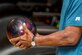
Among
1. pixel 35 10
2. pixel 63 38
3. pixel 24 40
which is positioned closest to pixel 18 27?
pixel 24 40

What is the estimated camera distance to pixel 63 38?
144cm

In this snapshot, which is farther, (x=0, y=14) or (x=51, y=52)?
(x=0, y=14)

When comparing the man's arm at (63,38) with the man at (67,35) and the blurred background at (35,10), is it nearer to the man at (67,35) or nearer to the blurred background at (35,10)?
the man at (67,35)

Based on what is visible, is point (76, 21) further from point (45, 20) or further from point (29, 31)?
point (45, 20)

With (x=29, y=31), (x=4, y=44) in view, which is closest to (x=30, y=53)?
(x=4, y=44)

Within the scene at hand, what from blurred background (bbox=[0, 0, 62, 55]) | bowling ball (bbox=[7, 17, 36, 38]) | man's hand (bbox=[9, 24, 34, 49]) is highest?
Answer: bowling ball (bbox=[7, 17, 36, 38])

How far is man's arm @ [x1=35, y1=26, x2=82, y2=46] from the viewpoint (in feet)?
4.72

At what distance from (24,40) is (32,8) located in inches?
131

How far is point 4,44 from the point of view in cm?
312

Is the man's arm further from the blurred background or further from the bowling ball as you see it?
the blurred background

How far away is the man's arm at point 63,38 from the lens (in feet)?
4.72

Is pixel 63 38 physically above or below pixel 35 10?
above

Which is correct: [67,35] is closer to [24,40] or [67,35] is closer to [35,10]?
[24,40]

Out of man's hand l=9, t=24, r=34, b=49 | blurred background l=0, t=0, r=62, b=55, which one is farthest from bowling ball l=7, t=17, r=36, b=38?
blurred background l=0, t=0, r=62, b=55
